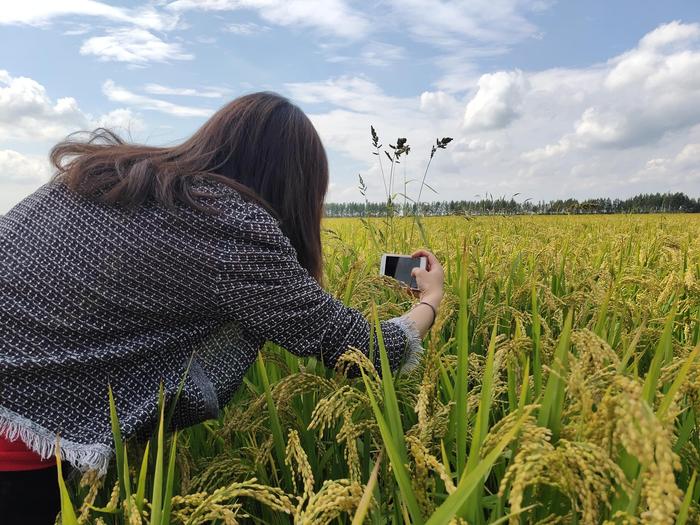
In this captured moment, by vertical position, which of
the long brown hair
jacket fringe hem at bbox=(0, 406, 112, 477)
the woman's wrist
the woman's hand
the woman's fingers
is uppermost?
the long brown hair

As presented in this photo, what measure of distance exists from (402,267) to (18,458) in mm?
1384

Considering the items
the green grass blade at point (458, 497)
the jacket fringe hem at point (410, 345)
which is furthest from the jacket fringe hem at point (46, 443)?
the green grass blade at point (458, 497)

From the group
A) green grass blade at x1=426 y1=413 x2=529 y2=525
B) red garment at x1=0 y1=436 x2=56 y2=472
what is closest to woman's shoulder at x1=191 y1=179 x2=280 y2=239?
red garment at x1=0 y1=436 x2=56 y2=472

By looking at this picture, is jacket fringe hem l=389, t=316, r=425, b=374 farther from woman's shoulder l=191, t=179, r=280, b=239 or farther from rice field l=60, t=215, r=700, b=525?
woman's shoulder l=191, t=179, r=280, b=239

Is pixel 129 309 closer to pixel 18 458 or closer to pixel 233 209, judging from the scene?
pixel 233 209

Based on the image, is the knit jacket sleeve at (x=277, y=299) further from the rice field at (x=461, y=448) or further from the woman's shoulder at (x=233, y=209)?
the rice field at (x=461, y=448)

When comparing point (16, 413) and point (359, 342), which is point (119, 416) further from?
point (359, 342)

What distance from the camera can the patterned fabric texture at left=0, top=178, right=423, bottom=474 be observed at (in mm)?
1464

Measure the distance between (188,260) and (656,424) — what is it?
1.18m

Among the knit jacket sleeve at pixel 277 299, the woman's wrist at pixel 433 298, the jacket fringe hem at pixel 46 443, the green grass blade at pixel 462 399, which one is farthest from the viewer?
the woman's wrist at pixel 433 298

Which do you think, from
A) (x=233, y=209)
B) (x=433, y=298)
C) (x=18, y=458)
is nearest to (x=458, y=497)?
(x=233, y=209)

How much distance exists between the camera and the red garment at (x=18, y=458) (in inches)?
58.4

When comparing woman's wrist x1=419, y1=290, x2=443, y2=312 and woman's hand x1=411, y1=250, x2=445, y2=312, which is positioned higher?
woman's hand x1=411, y1=250, x2=445, y2=312

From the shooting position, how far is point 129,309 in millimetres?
1509
